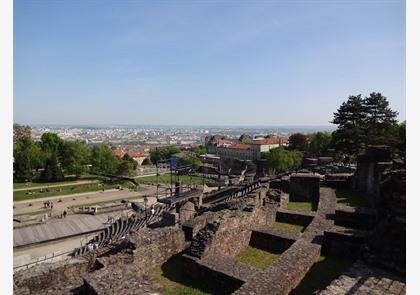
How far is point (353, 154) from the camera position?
35.4 meters

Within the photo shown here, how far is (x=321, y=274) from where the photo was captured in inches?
375

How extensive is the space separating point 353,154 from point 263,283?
31.3 m

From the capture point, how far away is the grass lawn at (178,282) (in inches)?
340

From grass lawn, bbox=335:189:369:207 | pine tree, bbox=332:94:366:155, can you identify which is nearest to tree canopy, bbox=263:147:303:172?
pine tree, bbox=332:94:366:155

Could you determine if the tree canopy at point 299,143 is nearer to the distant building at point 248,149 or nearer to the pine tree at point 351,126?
the distant building at point 248,149

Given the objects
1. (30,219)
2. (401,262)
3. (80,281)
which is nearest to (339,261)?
(401,262)

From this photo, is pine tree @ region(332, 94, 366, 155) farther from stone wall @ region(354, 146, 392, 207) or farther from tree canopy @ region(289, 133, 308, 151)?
tree canopy @ region(289, 133, 308, 151)

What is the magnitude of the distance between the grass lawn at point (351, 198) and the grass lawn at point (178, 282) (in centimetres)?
1104

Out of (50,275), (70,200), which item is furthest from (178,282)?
(70,200)

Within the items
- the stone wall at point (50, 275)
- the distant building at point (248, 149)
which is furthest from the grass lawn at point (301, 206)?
the distant building at point (248, 149)

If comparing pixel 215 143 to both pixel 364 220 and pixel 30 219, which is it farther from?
pixel 364 220

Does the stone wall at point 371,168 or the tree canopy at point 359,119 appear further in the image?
the tree canopy at point 359,119

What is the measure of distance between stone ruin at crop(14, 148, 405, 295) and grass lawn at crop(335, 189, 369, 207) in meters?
3.52

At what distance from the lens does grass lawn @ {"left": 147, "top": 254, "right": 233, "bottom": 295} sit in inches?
340
